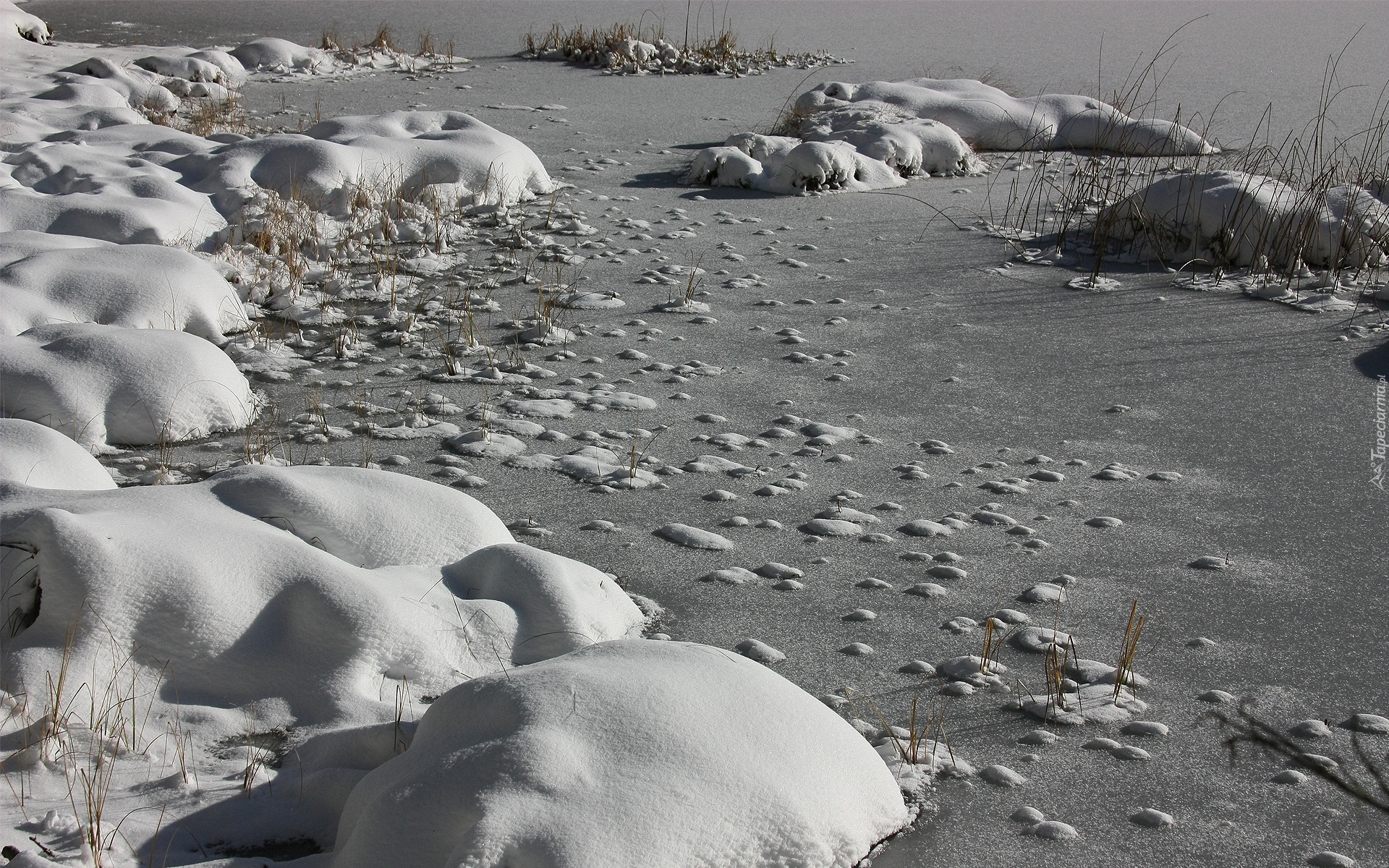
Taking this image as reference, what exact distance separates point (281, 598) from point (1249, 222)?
180 inches

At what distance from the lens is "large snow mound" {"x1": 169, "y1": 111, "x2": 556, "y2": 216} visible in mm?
5164

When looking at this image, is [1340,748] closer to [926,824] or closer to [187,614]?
[926,824]

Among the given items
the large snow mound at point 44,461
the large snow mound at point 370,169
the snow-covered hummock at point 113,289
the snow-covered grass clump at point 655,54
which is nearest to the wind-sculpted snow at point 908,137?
the large snow mound at point 370,169

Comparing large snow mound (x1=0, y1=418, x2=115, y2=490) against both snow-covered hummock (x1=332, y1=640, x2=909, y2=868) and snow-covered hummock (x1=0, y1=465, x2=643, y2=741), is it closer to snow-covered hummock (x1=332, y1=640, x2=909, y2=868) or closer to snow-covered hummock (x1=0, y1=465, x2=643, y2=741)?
snow-covered hummock (x1=0, y1=465, x2=643, y2=741)

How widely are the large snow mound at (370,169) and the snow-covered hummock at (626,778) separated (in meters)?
4.06

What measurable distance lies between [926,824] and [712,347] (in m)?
2.40

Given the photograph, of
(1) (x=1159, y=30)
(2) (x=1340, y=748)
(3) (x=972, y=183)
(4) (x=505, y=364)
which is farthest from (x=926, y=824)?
(1) (x=1159, y=30)

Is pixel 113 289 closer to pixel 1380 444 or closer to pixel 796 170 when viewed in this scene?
pixel 796 170

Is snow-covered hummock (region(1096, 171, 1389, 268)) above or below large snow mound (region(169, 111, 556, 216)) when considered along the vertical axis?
above

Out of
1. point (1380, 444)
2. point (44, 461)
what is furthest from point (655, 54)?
point (44, 461)

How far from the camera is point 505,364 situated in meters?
3.64

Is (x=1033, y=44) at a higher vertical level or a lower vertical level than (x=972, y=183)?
higher

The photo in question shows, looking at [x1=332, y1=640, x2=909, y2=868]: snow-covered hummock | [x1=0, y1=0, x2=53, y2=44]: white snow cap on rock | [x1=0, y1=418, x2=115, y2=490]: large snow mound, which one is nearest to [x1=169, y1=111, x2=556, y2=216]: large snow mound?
[x1=0, y1=418, x2=115, y2=490]: large snow mound

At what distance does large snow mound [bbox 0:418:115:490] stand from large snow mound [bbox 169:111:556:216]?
2.72m
